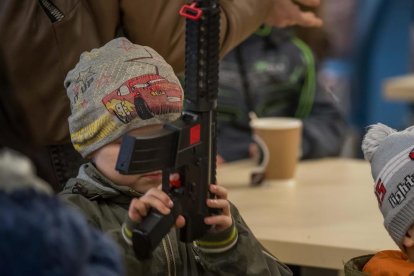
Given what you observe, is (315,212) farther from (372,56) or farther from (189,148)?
(372,56)

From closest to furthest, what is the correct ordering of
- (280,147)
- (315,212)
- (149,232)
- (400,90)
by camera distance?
1. (149,232)
2. (315,212)
3. (280,147)
4. (400,90)

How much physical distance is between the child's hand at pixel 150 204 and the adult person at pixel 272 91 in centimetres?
143

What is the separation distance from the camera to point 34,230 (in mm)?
710

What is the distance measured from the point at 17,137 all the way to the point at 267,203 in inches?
24.6

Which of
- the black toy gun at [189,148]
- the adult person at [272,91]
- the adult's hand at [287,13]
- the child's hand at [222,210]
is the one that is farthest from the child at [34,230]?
the adult person at [272,91]

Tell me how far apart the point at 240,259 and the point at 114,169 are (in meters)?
0.24

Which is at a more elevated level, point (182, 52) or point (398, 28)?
point (182, 52)

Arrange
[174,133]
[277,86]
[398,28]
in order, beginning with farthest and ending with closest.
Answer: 1. [398,28]
2. [277,86]
3. [174,133]

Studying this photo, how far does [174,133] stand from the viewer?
3.49ft

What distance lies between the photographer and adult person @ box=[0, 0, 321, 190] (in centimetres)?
143

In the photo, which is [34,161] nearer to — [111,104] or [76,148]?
[76,148]

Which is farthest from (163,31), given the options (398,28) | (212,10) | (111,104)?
(398,28)

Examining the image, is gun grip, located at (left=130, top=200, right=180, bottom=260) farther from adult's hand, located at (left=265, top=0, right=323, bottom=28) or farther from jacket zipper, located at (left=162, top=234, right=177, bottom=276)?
adult's hand, located at (left=265, top=0, right=323, bottom=28)

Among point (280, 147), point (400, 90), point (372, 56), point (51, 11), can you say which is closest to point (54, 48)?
point (51, 11)
